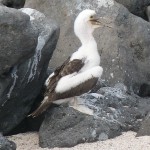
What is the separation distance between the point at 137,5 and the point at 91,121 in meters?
5.04

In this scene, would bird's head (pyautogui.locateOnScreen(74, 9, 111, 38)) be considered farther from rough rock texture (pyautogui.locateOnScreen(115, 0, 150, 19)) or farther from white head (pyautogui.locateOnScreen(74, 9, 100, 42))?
rough rock texture (pyautogui.locateOnScreen(115, 0, 150, 19))

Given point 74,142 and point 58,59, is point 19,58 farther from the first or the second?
point 58,59

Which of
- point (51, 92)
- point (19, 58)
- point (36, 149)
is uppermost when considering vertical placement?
point (19, 58)

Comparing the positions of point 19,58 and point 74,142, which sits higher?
point 19,58

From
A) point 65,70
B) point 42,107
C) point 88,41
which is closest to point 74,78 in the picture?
point 65,70

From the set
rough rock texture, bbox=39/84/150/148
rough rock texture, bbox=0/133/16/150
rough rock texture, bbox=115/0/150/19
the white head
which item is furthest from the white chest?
rough rock texture, bbox=115/0/150/19

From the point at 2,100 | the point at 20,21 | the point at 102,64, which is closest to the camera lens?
the point at 20,21

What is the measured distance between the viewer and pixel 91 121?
26.4 ft

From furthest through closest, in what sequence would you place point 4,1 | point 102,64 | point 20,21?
point 4,1 < point 102,64 < point 20,21

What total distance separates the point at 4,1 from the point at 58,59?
252cm

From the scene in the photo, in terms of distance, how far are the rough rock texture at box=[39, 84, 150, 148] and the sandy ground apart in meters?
0.11

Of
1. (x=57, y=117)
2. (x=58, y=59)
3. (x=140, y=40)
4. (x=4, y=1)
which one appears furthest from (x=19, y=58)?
(x=4, y=1)

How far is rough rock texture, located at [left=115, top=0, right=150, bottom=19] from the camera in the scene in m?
12.4

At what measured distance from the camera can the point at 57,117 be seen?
817cm
